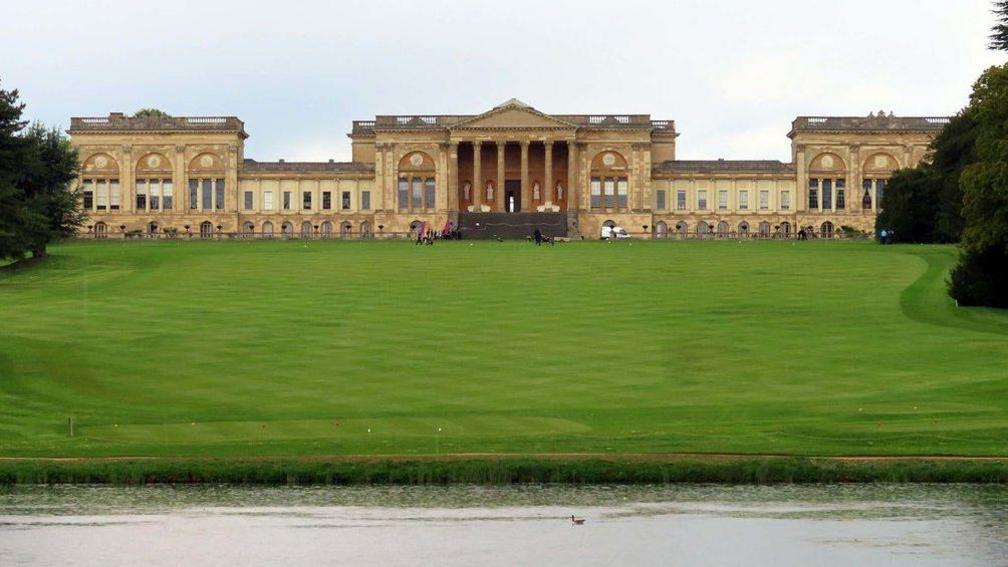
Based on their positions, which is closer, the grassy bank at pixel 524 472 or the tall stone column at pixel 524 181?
the grassy bank at pixel 524 472

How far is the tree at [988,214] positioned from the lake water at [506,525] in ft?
104

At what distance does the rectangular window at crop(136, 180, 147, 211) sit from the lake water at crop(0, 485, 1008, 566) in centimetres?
12787

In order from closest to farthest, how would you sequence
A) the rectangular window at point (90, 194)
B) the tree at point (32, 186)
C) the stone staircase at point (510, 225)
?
the tree at point (32, 186) → the stone staircase at point (510, 225) → the rectangular window at point (90, 194)

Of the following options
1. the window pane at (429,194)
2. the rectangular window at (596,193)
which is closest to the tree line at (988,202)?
the rectangular window at (596,193)

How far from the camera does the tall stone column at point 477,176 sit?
160 metres

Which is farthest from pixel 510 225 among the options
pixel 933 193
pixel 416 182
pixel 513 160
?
pixel 933 193

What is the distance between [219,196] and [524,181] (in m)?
27.5

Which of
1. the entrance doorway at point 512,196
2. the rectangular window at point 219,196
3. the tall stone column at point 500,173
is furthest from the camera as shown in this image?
the entrance doorway at point 512,196

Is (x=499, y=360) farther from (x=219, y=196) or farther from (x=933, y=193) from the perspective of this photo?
(x=219, y=196)

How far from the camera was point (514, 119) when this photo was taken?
6280 inches

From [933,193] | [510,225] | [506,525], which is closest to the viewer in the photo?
[506,525]

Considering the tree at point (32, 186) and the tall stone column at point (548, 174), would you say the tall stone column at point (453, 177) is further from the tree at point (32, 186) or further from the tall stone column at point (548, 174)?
the tree at point (32, 186)

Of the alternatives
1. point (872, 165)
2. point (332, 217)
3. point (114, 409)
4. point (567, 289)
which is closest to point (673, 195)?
point (872, 165)

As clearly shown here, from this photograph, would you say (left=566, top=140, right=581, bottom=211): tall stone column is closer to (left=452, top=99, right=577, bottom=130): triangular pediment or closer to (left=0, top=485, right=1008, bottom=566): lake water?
(left=452, top=99, right=577, bottom=130): triangular pediment
